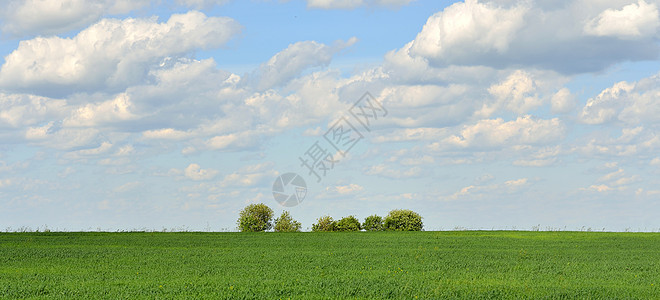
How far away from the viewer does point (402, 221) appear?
72.5 metres

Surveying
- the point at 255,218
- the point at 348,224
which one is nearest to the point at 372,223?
the point at 348,224

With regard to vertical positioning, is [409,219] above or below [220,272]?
above

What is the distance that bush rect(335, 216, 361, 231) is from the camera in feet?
229

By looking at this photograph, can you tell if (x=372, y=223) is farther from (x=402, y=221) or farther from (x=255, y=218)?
(x=255, y=218)

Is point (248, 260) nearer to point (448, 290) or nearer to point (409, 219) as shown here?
point (448, 290)

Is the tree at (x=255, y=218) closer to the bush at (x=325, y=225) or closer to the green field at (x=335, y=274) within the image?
the bush at (x=325, y=225)

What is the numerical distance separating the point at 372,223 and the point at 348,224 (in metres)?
3.06

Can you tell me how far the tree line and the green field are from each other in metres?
26.1

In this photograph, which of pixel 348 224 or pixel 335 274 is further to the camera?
pixel 348 224

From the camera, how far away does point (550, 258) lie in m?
35.4

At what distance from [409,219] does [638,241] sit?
88.7 feet

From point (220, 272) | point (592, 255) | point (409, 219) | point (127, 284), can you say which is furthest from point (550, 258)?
point (409, 219)

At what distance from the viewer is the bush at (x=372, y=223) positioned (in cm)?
7075

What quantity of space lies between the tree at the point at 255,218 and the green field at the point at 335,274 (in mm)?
29795
